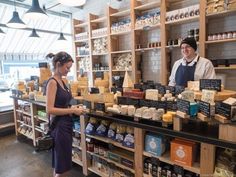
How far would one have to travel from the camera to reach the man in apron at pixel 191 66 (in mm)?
2260

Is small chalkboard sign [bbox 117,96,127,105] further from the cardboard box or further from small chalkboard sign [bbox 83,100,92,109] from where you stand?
the cardboard box

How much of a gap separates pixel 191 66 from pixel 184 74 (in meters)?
0.12

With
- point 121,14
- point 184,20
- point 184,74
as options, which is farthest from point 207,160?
point 121,14

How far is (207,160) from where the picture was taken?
1.41 m

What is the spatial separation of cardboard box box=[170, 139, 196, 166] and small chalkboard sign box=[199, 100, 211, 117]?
28 centimetres

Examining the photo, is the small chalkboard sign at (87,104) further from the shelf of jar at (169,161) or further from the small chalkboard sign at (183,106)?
the small chalkboard sign at (183,106)

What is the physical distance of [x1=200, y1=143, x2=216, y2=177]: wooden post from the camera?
139 cm

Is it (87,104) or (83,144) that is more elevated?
(87,104)

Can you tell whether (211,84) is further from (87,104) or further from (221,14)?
(221,14)

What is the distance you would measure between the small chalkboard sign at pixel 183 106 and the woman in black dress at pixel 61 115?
37.6 inches

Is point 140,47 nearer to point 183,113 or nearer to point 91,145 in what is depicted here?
point 91,145

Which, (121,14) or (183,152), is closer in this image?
(183,152)

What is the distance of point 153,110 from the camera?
162 centimetres

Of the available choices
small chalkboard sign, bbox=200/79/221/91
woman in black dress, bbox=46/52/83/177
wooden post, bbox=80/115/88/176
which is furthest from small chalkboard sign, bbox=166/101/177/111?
wooden post, bbox=80/115/88/176
